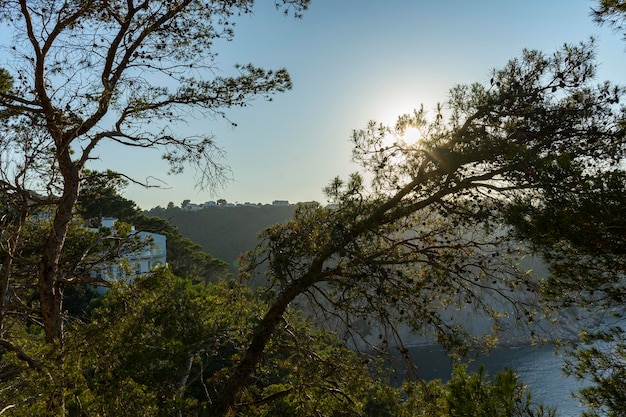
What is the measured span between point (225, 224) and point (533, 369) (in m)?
Result: 47.5

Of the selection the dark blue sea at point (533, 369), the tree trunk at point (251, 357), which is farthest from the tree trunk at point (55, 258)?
the dark blue sea at point (533, 369)

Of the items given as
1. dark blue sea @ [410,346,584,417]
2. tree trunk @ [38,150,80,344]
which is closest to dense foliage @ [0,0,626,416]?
tree trunk @ [38,150,80,344]

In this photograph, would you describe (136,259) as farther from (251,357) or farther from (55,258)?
(251,357)

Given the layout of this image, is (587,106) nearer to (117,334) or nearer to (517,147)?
(517,147)

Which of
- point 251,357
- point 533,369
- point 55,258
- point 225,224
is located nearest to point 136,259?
point 55,258

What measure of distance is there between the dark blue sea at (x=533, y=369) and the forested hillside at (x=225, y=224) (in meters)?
28.8

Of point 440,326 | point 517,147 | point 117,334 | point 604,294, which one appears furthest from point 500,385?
point 117,334

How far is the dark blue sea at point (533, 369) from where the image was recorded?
84.4 ft

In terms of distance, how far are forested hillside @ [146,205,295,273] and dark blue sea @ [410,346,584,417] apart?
94.5ft

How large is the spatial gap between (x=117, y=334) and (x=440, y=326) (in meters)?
Answer: 3.46

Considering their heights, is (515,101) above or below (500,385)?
above

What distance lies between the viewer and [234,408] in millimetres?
4641

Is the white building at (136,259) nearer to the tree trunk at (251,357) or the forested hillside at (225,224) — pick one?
the tree trunk at (251,357)

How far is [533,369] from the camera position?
3394 cm
